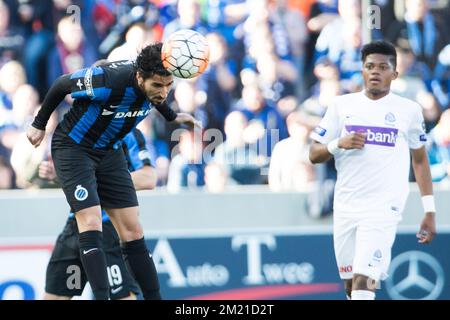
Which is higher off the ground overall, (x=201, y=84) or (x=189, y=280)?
(x=201, y=84)

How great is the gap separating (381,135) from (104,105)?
217cm

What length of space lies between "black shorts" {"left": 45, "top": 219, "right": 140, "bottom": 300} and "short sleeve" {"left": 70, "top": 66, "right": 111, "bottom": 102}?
4.54ft

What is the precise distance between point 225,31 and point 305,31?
91cm

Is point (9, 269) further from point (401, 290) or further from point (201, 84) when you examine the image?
point (401, 290)

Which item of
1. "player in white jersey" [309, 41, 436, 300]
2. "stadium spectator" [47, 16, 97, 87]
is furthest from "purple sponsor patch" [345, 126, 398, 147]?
"stadium spectator" [47, 16, 97, 87]

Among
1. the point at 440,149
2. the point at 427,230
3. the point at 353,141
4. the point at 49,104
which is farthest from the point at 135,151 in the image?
the point at 440,149

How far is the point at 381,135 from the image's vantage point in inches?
324

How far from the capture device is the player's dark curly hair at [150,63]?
7426mm

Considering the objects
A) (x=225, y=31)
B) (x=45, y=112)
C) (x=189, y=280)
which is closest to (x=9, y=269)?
(x=189, y=280)

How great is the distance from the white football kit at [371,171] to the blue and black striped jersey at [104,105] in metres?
1.55

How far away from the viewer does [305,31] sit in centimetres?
1188

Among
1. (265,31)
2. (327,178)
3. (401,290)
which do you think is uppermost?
(265,31)

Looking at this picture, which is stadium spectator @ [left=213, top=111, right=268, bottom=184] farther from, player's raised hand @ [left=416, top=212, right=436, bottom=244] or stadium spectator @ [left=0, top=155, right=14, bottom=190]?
player's raised hand @ [left=416, top=212, right=436, bottom=244]

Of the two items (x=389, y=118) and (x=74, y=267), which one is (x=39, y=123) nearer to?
(x=74, y=267)
